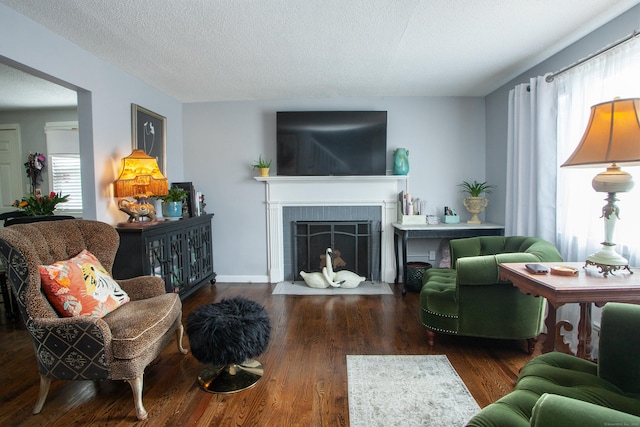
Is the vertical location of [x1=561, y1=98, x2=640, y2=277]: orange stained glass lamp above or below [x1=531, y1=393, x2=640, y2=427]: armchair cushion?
above

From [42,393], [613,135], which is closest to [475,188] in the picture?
[613,135]

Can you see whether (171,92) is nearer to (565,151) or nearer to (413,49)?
A: (413,49)

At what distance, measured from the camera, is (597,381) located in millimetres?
1370

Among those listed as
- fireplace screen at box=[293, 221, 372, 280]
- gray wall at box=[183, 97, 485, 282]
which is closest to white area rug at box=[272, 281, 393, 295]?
fireplace screen at box=[293, 221, 372, 280]

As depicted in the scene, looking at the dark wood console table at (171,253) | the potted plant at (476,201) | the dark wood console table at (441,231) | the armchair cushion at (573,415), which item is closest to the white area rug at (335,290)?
the dark wood console table at (441,231)

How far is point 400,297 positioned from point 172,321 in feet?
8.13

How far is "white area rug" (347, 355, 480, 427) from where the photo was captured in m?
1.82

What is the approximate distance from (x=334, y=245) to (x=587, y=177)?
107 inches

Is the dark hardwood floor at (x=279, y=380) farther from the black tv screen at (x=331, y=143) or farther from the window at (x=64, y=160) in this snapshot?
the window at (x=64, y=160)

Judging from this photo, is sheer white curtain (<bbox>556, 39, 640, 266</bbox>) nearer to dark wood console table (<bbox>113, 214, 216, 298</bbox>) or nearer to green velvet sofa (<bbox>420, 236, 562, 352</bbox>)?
green velvet sofa (<bbox>420, 236, 562, 352</bbox>)

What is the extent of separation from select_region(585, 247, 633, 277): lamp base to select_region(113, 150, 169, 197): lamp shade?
3345mm

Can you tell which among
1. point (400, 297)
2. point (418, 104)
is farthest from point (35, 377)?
point (418, 104)

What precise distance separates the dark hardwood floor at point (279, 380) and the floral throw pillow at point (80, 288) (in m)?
0.53

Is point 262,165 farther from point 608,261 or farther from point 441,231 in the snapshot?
point 608,261
